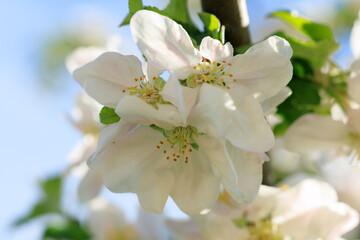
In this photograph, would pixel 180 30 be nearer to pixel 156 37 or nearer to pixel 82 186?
pixel 156 37

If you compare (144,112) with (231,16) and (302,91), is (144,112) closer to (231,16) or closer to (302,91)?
(231,16)

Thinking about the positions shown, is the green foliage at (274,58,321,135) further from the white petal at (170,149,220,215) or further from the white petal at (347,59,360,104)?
the white petal at (170,149,220,215)

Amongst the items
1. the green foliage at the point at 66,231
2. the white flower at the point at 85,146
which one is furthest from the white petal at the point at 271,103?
the green foliage at the point at 66,231

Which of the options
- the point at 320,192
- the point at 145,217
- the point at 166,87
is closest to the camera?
the point at 166,87

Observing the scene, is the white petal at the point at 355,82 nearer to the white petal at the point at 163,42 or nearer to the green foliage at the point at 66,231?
the white petal at the point at 163,42

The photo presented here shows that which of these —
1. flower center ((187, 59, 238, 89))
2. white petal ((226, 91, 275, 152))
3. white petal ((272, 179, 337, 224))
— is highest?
flower center ((187, 59, 238, 89))

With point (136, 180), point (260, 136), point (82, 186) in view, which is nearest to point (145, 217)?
point (82, 186)

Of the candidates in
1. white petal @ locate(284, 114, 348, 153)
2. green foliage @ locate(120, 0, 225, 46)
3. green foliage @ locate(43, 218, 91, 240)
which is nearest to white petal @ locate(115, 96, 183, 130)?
green foliage @ locate(120, 0, 225, 46)
